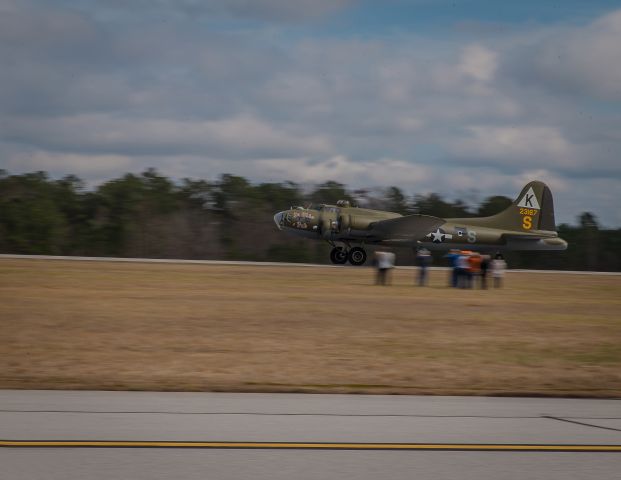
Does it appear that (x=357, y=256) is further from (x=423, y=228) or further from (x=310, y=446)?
(x=310, y=446)

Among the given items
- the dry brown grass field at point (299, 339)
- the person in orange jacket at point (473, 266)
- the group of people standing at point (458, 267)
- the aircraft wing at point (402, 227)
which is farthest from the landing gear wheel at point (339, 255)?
the dry brown grass field at point (299, 339)

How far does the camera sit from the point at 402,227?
48.5 meters

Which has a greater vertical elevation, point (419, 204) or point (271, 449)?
point (419, 204)

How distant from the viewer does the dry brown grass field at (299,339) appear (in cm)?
1408

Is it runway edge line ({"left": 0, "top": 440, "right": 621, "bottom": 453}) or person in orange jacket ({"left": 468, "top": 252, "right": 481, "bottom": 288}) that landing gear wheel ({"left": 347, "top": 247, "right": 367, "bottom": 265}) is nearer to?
person in orange jacket ({"left": 468, "top": 252, "right": 481, "bottom": 288})

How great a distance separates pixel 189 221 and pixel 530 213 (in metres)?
46.6

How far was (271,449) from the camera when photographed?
24.9 ft

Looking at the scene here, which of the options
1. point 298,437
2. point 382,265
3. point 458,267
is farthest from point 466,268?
point 298,437

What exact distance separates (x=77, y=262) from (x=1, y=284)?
14.7 meters

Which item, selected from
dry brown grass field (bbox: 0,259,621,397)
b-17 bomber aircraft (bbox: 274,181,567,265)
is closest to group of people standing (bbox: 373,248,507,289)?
dry brown grass field (bbox: 0,259,621,397)

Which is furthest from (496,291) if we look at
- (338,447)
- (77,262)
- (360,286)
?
(338,447)

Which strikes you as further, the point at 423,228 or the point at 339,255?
the point at 339,255

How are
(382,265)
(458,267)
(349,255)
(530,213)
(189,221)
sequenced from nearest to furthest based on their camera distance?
1. (382,265)
2. (458,267)
3. (349,255)
4. (530,213)
5. (189,221)

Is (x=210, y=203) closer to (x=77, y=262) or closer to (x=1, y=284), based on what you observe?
(x=77, y=262)
